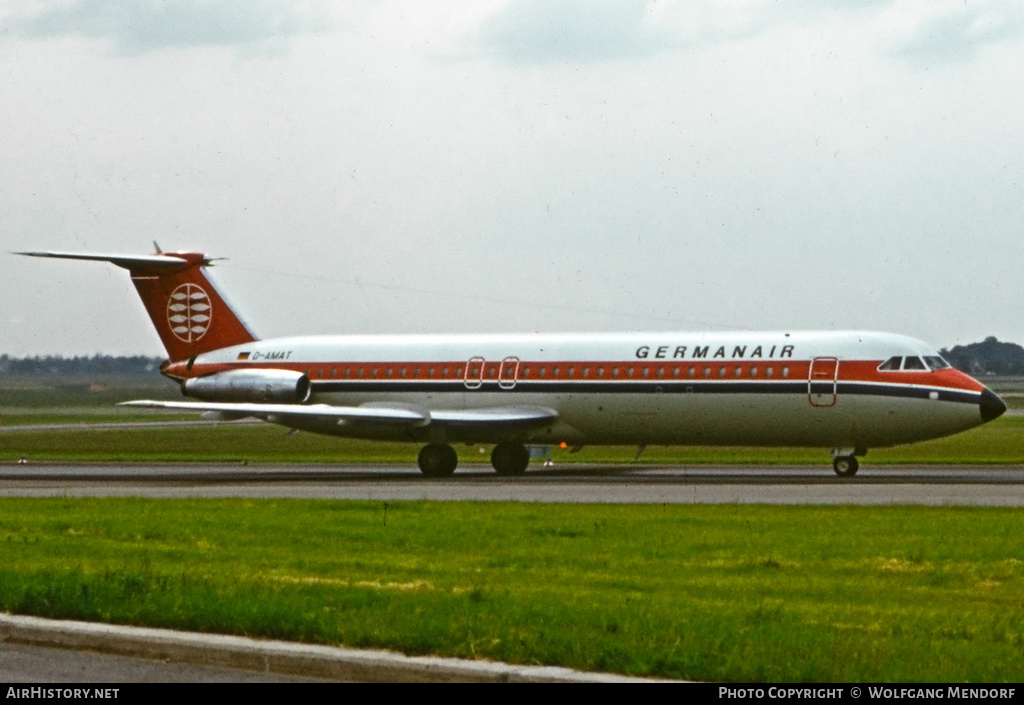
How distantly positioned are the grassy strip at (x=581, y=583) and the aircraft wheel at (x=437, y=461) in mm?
Answer: 15247

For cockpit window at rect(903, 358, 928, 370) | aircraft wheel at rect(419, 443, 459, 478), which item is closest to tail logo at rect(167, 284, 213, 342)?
aircraft wheel at rect(419, 443, 459, 478)

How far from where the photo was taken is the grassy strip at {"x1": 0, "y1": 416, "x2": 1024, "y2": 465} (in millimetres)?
46188

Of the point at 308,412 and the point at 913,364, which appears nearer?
the point at 913,364

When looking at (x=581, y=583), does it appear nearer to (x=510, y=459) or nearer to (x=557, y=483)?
(x=557, y=483)

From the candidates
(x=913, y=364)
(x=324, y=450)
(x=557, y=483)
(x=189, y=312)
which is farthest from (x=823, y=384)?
(x=324, y=450)

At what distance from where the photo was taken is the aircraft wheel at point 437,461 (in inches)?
1447

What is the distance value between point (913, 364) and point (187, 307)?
744 inches

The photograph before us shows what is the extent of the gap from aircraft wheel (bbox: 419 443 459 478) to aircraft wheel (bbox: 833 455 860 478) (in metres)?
8.91

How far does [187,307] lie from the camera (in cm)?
4116

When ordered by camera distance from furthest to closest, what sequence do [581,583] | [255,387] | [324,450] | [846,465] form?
[324,450]
[255,387]
[846,465]
[581,583]

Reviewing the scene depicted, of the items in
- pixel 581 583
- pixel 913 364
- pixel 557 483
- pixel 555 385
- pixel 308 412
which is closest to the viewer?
pixel 581 583

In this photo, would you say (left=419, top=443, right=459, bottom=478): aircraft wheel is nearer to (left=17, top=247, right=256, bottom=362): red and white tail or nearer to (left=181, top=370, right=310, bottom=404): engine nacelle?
(left=181, top=370, right=310, bottom=404): engine nacelle
